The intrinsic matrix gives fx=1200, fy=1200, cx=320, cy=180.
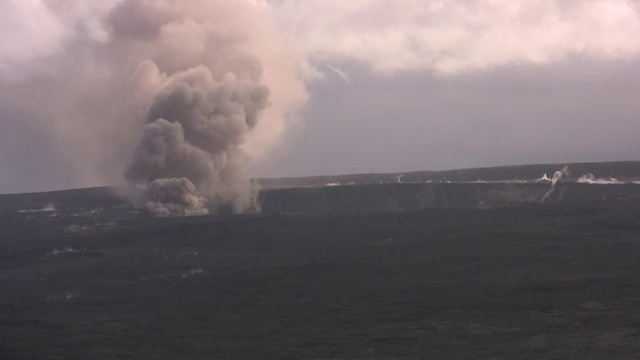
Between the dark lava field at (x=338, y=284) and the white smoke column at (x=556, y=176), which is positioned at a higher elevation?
the white smoke column at (x=556, y=176)

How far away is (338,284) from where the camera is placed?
61.6m

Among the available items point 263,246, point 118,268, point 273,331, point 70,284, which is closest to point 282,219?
point 263,246

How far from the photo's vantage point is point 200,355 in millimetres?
44594

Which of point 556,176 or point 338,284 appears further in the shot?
point 556,176

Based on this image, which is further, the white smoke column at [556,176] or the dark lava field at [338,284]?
the white smoke column at [556,176]

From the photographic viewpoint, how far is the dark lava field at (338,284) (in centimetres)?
4594

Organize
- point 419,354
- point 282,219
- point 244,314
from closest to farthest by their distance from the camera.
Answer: point 419,354 < point 244,314 < point 282,219

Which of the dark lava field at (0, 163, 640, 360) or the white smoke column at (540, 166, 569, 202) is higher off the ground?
the white smoke column at (540, 166, 569, 202)

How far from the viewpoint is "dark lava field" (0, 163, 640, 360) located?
45938 millimetres

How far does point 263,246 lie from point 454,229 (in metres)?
13.5

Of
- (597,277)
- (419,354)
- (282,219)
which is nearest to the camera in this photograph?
(419,354)

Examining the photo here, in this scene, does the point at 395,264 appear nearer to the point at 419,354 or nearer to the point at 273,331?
the point at 273,331

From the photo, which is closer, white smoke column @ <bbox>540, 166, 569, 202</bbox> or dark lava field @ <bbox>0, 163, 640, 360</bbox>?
dark lava field @ <bbox>0, 163, 640, 360</bbox>

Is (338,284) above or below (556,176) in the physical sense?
below
